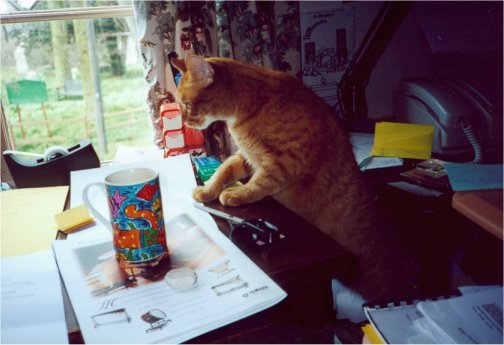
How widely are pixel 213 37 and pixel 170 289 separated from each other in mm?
906

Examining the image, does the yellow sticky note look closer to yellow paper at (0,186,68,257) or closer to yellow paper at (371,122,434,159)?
yellow paper at (0,186,68,257)

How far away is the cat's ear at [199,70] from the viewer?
94 centimetres

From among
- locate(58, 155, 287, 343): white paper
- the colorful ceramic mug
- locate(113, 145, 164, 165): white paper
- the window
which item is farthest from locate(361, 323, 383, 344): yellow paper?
the window

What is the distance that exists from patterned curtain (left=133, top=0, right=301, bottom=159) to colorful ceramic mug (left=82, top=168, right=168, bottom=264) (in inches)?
27.5

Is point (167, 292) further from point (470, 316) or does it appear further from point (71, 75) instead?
point (71, 75)

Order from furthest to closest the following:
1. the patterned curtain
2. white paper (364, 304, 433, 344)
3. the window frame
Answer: the window frame → the patterned curtain → white paper (364, 304, 433, 344)

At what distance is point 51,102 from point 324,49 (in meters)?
1.28

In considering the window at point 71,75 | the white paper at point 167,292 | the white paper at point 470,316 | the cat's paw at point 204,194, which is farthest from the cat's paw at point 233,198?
the window at point 71,75

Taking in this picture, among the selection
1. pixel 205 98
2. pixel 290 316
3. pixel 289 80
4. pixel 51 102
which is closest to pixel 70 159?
pixel 205 98

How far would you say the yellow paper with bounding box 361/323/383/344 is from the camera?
0.60 metres

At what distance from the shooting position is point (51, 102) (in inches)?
75.1

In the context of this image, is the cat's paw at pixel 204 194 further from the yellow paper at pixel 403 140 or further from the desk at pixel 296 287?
the yellow paper at pixel 403 140

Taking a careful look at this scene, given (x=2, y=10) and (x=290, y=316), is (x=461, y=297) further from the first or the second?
(x=2, y=10)

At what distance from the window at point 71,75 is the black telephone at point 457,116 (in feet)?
2.93
